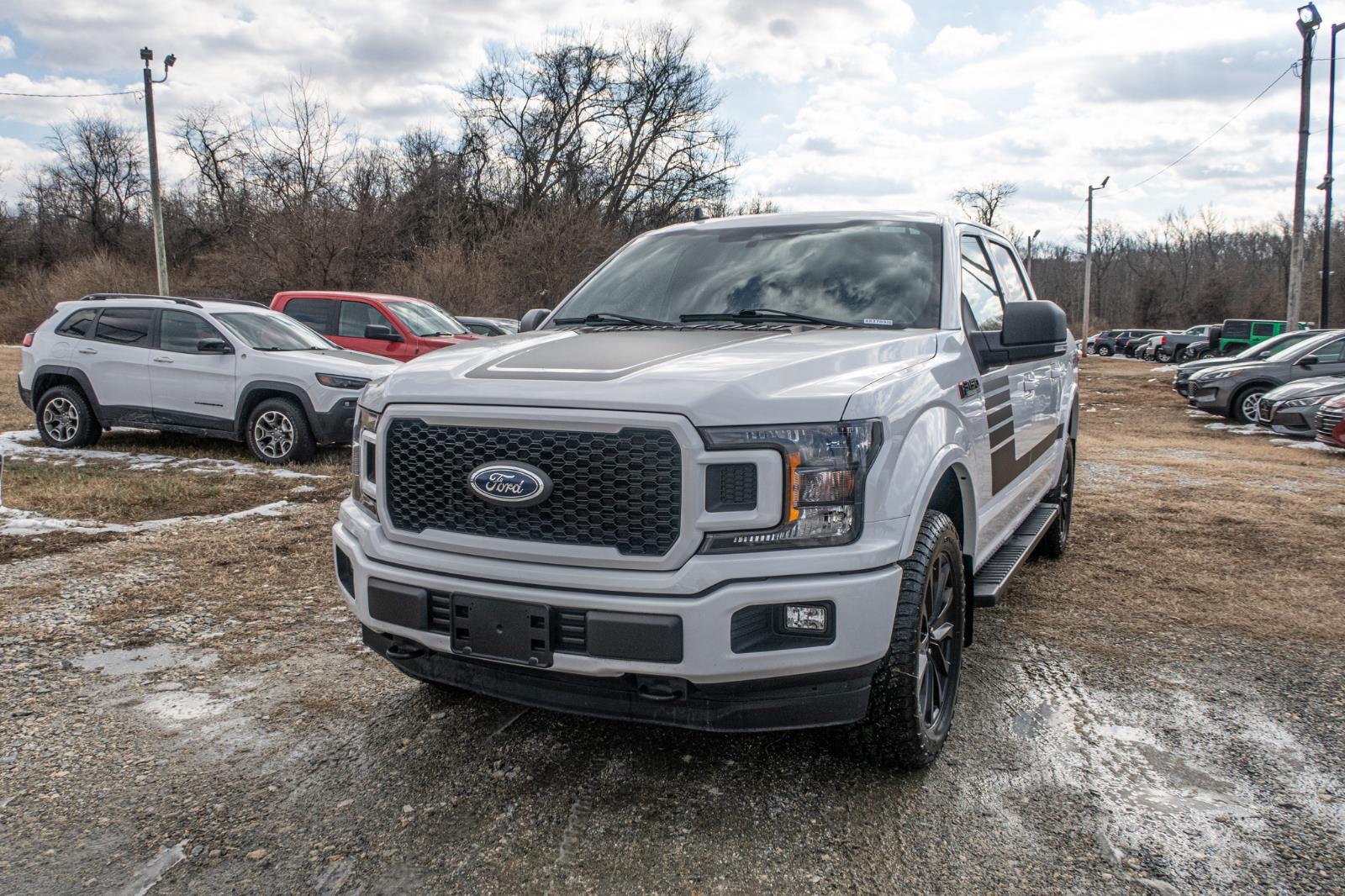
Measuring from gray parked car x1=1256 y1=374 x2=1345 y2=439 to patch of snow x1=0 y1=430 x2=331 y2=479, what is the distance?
498 inches

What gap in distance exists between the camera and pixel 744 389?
253 centimetres

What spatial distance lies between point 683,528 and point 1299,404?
1387 cm

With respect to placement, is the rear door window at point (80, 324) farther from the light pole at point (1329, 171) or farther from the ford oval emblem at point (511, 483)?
the light pole at point (1329, 171)

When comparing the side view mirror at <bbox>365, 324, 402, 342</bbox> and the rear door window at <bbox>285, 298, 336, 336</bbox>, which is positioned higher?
the rear door window at <bbox>285, 298, 336, 336</bbox>

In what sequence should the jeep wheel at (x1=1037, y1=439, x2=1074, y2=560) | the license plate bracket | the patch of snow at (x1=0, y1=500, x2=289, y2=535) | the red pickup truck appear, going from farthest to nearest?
the red pickup truck
the patch of snow at (x1=0, y1=500, x2=289, y2=535)
the jeep wheel at (x1=1037, y1=439, x2=1074, y2=560)
the license plate bracket

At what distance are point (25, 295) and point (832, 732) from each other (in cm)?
4523

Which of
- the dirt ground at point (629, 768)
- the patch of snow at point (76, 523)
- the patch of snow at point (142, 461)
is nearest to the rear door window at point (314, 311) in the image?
the patch of snow at point (142, 461)

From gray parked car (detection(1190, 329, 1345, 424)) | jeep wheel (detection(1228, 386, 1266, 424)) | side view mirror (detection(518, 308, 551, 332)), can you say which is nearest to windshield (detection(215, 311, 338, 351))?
side view mirror (detection(518, 308, 551, 332))

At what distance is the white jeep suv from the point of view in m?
9.38

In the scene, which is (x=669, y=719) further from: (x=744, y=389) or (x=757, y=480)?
(x=744, y=389)

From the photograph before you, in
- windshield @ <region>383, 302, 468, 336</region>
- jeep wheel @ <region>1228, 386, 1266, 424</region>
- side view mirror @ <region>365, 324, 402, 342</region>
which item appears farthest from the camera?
jeep wheel @ <region>1228, 386, 1266, 424</region>

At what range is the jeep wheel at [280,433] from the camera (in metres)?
9.36

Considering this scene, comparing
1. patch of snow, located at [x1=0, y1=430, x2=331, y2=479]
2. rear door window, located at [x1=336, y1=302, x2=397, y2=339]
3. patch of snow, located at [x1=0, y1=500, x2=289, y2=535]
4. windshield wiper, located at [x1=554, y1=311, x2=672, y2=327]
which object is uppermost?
rear door window, located at [x1=336, y1=302, x2=397, y2=339]

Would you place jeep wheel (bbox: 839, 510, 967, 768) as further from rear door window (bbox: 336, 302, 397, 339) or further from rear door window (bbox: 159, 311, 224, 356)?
rear door window (bbox: 336, 302, 397, 339)
